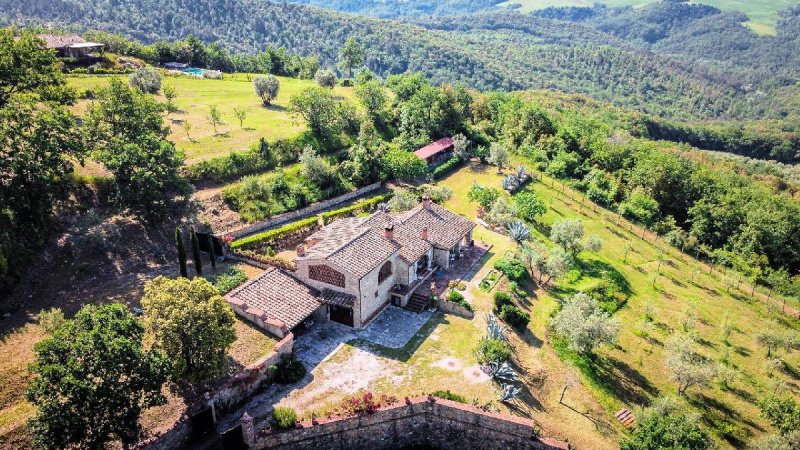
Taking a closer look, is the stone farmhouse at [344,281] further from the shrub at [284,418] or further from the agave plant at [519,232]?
the agave plant at [519,232]

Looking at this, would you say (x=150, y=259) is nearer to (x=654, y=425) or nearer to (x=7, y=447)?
(x=7, y=447)

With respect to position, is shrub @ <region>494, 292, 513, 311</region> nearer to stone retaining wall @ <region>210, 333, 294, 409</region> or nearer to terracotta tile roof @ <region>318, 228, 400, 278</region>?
terracotta tile roof @ <region>318, 228, 400, 278</region>

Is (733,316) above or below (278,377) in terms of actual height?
below

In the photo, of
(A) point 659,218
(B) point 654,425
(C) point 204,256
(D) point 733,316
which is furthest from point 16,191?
(A) point 659,218

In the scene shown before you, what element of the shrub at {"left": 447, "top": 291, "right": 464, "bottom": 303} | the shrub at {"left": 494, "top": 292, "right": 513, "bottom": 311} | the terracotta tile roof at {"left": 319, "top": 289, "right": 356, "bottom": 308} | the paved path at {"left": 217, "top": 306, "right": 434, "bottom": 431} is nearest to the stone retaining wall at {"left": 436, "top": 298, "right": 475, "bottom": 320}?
the shrub at {"left": 447, "top": 291, "right": 464, "bottom": 303}

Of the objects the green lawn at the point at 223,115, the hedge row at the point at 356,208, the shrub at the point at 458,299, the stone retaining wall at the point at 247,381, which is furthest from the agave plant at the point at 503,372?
the green lawn at the point at 223,115
